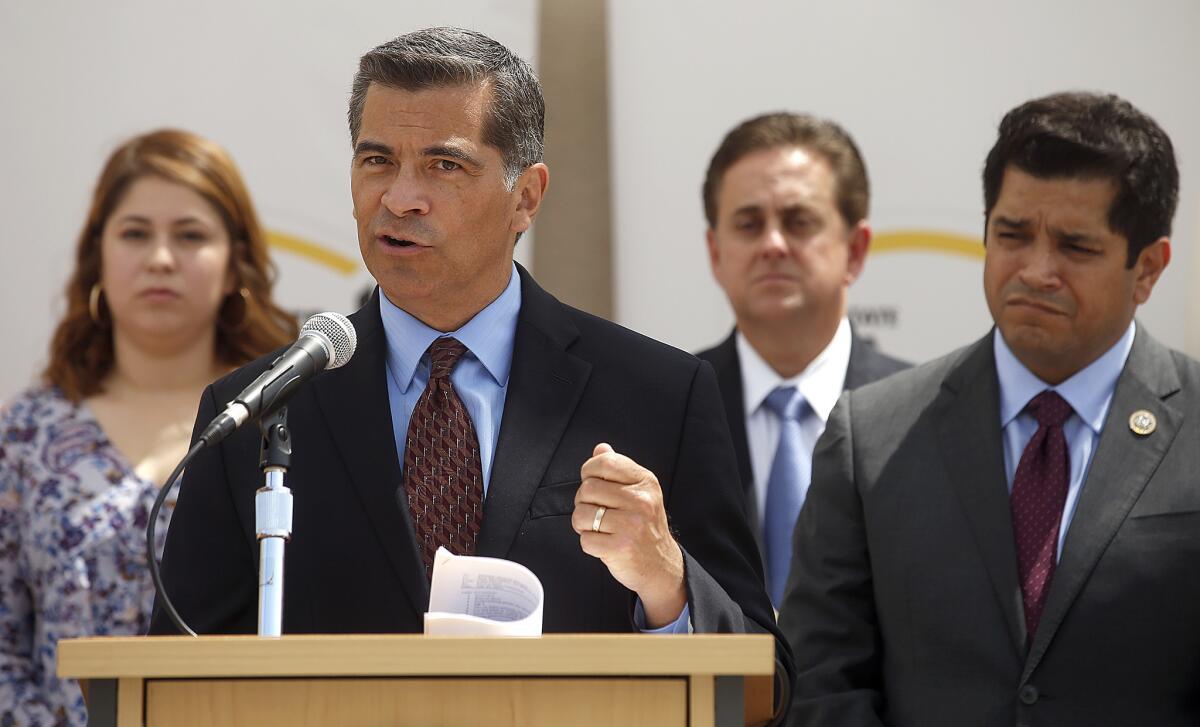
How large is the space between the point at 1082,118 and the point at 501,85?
1.37 metres

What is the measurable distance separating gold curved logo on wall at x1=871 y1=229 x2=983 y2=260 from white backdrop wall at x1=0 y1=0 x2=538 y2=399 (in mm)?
1222

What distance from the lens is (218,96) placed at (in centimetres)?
471

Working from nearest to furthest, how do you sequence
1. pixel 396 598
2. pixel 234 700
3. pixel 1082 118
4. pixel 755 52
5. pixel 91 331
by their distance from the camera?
pixel 234 700, pixel 396 598, pixel 1082 118, pixel 91 331, pixel 755 52

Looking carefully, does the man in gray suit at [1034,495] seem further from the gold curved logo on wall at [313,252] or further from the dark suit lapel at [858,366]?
the gold curved logo on wall at [313,252]

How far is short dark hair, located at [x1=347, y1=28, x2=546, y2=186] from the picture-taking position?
2.65 meters

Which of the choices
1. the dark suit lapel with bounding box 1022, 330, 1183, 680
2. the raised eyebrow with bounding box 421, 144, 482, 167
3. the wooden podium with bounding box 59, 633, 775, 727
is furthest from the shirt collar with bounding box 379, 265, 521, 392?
the dark suit lapel with bounding box 1022, 330, 1183, 680

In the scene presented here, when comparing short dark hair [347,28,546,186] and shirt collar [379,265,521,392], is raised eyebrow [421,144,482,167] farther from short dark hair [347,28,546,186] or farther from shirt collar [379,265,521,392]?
shirt collar [379,265,521,392]

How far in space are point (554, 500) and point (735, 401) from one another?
1794 millimetres

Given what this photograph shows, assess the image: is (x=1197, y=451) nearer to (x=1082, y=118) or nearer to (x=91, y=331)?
(x=1082, y=118)

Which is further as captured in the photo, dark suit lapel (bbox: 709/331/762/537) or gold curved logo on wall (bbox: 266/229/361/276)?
gold curved logo on wall (bbox: 266/229/361/276)

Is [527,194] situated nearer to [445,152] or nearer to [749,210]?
[445,152]

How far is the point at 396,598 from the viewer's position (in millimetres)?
2445

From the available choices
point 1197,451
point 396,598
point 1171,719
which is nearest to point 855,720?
point 1171,719

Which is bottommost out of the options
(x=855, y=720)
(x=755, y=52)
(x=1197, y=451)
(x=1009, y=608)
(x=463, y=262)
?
(x=855, y=720)
